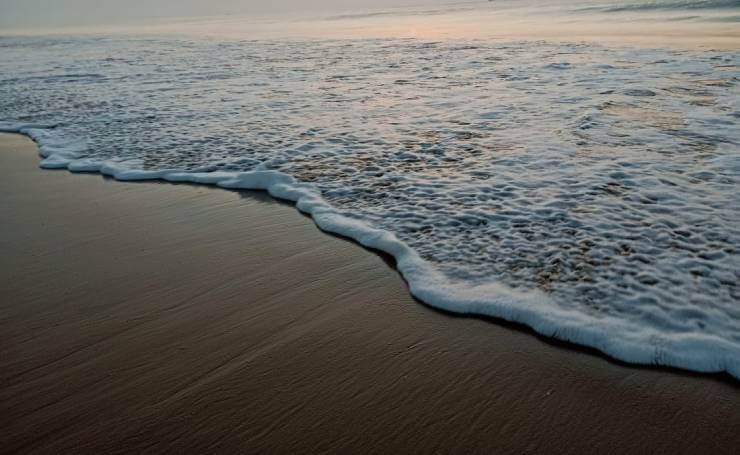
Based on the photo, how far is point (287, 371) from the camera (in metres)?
2.86

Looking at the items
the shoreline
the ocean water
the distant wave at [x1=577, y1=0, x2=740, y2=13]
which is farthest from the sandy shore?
the distant wave at [x1=577, y1=0, x2=740, y2=13]

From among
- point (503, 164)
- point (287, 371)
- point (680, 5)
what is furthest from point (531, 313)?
point (680, 5)

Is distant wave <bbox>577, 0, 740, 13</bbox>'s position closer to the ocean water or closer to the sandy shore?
the ocean water

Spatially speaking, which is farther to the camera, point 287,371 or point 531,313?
point 531,313

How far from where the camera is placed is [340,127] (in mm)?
7984

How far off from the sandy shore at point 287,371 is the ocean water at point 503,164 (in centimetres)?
31

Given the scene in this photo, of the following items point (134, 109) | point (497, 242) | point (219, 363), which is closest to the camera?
point (219, 363)

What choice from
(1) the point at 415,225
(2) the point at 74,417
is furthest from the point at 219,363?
(1) the point at 415,225

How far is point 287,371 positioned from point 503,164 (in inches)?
153

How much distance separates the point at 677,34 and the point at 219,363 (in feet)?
69.1

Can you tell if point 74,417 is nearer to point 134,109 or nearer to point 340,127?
point 340,127

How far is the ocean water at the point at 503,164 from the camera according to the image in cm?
341

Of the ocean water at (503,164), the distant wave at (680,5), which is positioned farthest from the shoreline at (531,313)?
the distant wave at (680,5)

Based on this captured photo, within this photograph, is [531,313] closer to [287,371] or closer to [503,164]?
[287,371]
